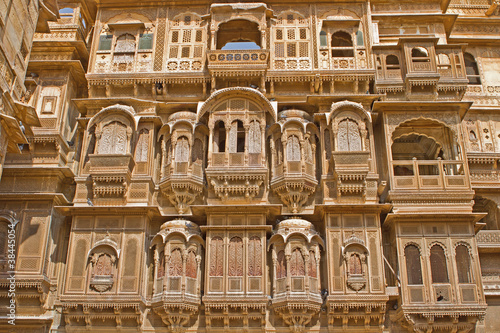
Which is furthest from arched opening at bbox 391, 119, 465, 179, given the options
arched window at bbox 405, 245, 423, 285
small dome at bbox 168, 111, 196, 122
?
small dome at bbox 168, 111, 196, 122

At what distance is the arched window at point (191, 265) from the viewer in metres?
16.0

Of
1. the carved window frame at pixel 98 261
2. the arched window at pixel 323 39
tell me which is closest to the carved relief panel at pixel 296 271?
the carved window frame at pixel 98 261

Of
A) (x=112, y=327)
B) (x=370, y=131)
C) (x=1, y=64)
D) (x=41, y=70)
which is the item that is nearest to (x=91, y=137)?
(x=41, y=70)

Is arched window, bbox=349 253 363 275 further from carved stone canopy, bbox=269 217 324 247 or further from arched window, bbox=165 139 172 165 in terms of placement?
arched window, bbox=165 139 172 165

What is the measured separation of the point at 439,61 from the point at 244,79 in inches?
258

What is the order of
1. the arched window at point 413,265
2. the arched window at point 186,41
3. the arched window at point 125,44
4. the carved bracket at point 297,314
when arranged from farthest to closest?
the arched window at point 125,44 < the arched window at point 186,41 < the arched window at point 413,265 < the carved bracket at point 297,314

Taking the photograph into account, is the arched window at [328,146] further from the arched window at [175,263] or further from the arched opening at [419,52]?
the arched window at [175,263]

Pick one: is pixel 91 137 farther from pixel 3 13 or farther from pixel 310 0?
pixel 310 0

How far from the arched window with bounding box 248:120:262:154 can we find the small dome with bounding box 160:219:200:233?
9.23ft

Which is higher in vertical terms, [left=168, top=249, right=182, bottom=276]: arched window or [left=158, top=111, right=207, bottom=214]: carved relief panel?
[left=158, top=111, right=207, bottom=214]: carved relief panel

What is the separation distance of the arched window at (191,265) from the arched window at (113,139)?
3.81 metres

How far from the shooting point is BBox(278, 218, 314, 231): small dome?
16.3 metres

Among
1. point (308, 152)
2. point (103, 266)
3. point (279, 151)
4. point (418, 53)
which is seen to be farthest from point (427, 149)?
point (103, 266)

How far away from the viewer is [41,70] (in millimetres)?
18844
